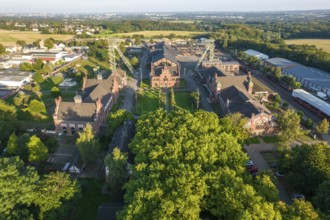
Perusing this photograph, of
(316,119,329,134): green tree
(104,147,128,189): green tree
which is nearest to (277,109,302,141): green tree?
(316,119,329,134): green tree

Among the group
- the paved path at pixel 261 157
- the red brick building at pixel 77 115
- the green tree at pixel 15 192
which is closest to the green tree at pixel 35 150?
the green tree at pixel 15 192

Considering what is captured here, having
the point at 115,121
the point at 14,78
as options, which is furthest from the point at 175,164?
the point at 14,78

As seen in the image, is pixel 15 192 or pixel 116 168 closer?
pixel 15 192

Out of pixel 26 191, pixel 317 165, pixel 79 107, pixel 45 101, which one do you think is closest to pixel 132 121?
pixel 79 107

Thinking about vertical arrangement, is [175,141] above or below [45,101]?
above

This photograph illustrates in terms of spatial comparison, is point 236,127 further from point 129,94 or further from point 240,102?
point 129,94

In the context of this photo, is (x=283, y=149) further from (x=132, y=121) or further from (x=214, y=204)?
(x=132, y=121)

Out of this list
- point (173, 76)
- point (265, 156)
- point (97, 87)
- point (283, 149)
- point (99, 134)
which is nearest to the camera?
point (283, 149)

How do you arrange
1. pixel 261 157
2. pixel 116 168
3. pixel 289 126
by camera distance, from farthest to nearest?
pixel 289 126 → pixel 261 157 → pixel 116 168
